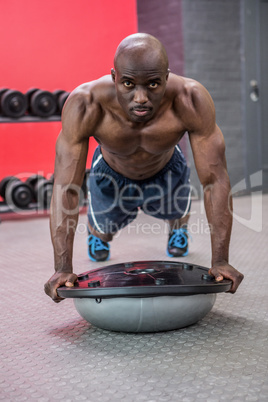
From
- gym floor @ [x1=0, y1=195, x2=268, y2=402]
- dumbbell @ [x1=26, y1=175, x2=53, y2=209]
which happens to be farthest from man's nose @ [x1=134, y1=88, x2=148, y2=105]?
dumbbell @ [x1=26, y1=175, x2=53, y2=209]

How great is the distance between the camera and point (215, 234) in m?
1.62

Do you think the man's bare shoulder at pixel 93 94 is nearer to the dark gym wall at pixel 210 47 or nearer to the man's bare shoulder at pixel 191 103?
the man's bare shoulder at pixel 191 103

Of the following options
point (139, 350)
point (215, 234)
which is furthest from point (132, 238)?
point (139, 350)

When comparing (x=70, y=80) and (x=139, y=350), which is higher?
(x=70, y=80)

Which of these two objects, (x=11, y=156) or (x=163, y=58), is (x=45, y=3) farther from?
(x=163, y=58)

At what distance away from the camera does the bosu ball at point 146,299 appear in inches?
53.4

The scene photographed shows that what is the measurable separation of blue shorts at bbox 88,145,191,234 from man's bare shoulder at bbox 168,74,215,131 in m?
0.62

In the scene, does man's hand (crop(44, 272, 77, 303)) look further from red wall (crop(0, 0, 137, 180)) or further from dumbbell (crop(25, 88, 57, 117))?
red wall (crop(0, 0, 137, 180))

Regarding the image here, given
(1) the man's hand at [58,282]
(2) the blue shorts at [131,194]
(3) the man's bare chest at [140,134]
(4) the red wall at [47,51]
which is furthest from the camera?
(4) the red wall at [47,51]

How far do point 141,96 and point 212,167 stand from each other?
1.25 ft

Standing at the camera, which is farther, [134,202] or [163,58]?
[134,202]

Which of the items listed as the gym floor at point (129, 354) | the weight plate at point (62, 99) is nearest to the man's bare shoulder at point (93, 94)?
the gym floor at point (129, 354)

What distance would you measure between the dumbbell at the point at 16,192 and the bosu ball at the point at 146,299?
2.43m

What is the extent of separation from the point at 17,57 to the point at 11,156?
0.85 meters
